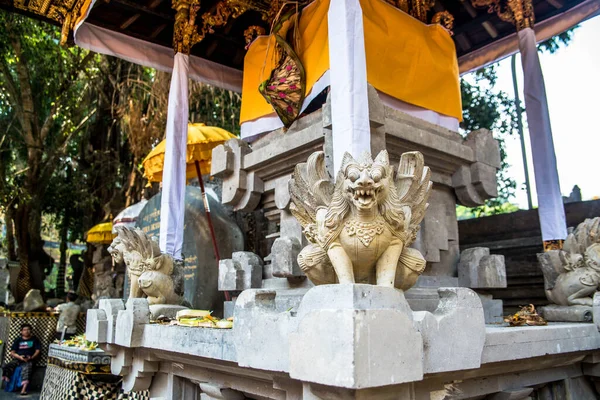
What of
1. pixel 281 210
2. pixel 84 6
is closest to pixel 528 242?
pixel 281 210

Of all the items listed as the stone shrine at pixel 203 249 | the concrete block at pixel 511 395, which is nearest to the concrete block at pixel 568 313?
the concrete block at pixel 511 395

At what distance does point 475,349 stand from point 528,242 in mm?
5521

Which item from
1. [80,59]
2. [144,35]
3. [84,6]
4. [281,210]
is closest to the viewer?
[281,210]

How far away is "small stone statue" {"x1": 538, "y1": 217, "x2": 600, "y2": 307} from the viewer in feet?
13.5

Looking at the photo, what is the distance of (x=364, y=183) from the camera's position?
267 centimetres

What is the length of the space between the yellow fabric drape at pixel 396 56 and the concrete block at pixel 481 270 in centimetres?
159

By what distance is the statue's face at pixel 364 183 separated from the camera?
8.79 ft

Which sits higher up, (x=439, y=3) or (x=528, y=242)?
(x=439, y=3)

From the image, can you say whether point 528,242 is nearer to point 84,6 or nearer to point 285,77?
point 285,77

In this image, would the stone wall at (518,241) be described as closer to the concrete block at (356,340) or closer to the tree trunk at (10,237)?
the concrete block at (356,340)

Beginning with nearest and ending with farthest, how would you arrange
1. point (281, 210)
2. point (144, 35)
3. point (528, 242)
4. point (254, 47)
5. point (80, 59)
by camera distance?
point (281, 210) → point (254, 47) → point (144, 35) → point (528, 242) → point (80, 59)

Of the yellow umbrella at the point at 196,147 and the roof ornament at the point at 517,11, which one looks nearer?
the roof ornament at the point at 517,11

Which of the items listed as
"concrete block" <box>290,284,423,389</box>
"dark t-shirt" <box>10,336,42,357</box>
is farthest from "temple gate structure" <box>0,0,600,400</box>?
"dark t-shirt" <box>10,336,42,357</box>

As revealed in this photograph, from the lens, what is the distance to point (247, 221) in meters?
9.12
